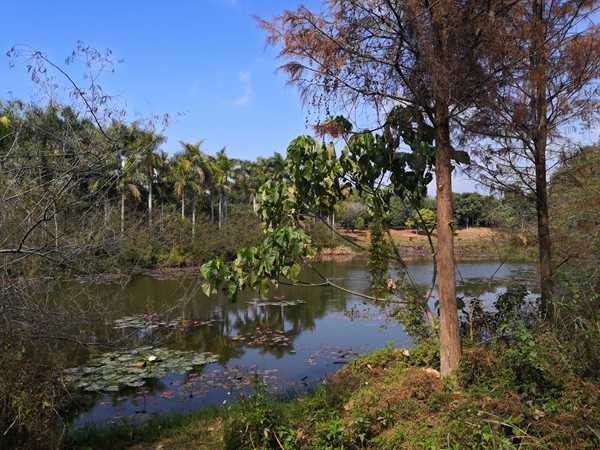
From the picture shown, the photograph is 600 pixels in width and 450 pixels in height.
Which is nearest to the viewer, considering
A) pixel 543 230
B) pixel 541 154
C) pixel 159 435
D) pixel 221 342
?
pixel 159 435

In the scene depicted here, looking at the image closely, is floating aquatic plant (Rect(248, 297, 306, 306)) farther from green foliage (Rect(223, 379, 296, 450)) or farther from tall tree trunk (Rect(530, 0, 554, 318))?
green foliage (Rect(223, 379, 296, 450))

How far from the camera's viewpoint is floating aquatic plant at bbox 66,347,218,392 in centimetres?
841

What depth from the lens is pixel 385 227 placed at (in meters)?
6.36

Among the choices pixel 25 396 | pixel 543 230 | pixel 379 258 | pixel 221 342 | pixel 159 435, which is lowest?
pixel 221 342

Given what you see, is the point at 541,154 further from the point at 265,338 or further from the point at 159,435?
the point at 265,338

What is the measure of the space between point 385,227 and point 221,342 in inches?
263

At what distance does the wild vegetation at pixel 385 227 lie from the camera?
3949 millimetres

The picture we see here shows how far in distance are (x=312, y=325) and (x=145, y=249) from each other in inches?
301

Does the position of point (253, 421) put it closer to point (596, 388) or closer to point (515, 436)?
point (515, 436)

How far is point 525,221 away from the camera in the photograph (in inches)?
322

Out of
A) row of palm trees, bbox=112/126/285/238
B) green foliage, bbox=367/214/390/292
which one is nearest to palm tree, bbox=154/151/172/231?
row of palm trees, bbox=112/126/285/238

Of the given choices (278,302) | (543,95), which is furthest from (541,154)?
(278,302)

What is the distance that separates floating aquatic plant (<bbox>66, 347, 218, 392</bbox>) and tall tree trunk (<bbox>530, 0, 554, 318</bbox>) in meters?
6.40

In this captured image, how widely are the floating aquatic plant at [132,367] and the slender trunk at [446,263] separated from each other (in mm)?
5508
